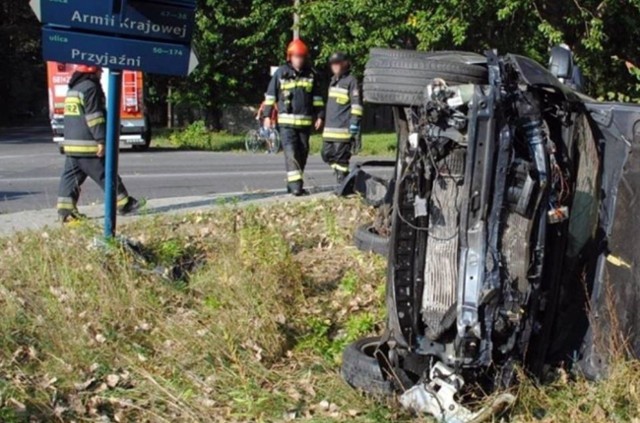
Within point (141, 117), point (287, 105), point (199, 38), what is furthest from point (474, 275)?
point (199, 38)

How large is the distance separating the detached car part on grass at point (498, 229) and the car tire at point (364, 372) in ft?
0.03

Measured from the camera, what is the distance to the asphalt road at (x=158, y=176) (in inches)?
413

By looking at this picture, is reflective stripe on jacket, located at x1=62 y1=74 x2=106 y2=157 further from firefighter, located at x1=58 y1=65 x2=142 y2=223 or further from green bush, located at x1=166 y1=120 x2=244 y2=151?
green bush, located at x1=166 y1=120 x2=244 y2=151

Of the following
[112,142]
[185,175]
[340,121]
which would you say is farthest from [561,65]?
[185,175]

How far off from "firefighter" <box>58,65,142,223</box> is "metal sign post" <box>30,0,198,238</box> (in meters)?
1.52

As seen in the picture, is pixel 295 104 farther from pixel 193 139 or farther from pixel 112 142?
pixel 193 139

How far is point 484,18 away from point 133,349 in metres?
15.4

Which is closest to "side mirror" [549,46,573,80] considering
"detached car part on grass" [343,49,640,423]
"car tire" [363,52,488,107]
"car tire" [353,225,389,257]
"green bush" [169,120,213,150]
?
"detached car part on grass" [343,49,640,423]

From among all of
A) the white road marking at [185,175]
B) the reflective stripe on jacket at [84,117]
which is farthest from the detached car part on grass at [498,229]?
the white road marking at [185,175]

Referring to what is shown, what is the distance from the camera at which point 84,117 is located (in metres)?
7.51

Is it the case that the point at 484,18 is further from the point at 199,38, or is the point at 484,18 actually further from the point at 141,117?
the point at 199,38

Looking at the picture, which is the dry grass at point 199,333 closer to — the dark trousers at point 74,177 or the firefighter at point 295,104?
the dark trousers at point 74,177

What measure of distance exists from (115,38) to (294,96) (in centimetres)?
358

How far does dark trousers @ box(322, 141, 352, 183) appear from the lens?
9.46m
